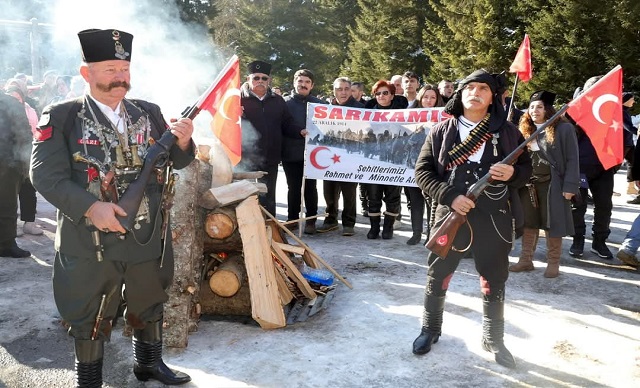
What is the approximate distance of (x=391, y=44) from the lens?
3083cm

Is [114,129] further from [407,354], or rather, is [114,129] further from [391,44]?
[391,44]

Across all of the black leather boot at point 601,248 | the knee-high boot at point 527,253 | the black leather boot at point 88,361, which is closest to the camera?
the black leather boot at point 88,361

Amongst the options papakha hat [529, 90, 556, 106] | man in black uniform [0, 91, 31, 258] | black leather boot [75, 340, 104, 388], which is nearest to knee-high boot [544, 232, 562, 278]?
papakha hat [529, 90, 556, 106]

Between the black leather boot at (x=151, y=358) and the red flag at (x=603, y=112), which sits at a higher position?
the red flag at (x=603, y=112)

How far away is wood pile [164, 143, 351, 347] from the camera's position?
13.9 ft

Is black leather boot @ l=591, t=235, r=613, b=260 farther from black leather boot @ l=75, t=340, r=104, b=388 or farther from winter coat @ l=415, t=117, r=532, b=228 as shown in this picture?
black leather boot @ l=75, t=340, r=104, b=388

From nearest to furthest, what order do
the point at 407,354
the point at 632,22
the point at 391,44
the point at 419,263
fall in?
the point at 407,354 < the point at 419,263 < the point at 632,22 < the point at 391,44

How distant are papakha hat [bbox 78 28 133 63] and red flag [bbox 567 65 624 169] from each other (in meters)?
3.00

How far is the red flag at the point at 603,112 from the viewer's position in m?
3.73

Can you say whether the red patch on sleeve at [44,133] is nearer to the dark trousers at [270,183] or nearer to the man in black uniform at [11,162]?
the man in black uniform at [11,162]

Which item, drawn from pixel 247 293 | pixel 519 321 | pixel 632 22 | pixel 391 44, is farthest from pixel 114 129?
pixel 391 44

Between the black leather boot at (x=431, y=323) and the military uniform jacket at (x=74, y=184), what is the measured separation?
2.07m

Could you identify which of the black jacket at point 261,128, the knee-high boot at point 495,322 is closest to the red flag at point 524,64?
the knee-high boot at point 495,322

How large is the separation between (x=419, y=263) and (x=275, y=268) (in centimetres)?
221
